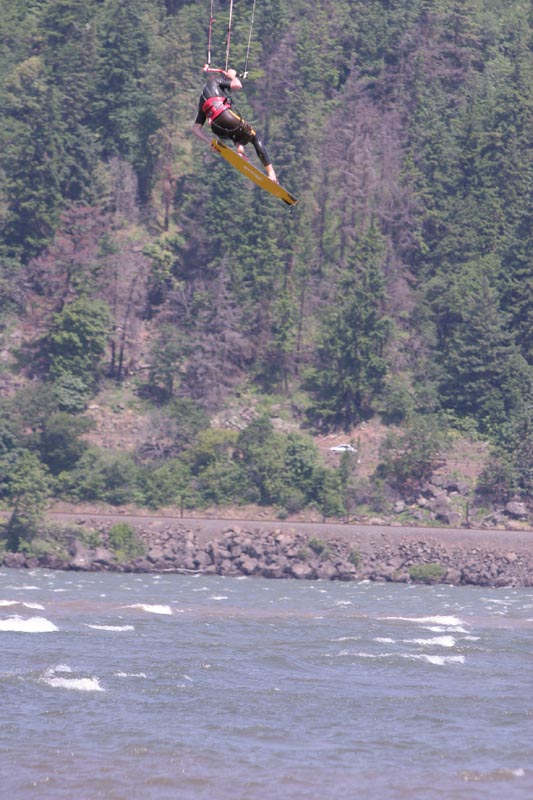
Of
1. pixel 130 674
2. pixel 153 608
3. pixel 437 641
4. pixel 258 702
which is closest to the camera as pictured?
pixel 258 702

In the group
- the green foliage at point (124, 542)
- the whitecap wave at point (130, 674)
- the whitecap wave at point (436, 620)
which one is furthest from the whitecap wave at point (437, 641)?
the green foliage at point (124, 542)

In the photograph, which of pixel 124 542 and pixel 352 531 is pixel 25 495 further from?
pixel 352 531

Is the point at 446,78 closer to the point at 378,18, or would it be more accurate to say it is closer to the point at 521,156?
the point at 378,18

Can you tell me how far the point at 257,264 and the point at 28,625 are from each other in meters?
48.4

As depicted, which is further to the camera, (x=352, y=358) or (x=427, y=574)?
(x=352, y=358)

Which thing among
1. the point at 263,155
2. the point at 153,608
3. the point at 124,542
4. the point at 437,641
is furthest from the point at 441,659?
the point at 124,542

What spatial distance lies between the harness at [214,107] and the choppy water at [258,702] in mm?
9091

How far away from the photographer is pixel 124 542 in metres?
60.9

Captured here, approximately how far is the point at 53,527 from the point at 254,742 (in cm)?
3940

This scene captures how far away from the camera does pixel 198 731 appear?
22.8 meters

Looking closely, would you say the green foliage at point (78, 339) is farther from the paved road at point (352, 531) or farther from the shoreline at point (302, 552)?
the shoreline at point (302, 552)

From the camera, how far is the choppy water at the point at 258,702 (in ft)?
65.5

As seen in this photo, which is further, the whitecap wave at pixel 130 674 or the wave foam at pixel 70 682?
the whitecap wave at pixel 130 674

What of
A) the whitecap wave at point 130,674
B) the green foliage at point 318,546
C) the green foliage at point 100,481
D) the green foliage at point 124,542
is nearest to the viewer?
the whitecap wave at point 130,674
